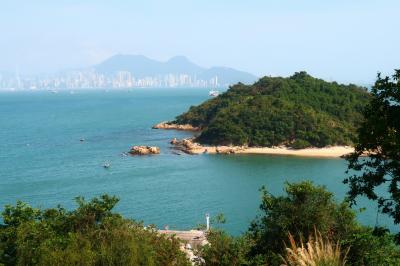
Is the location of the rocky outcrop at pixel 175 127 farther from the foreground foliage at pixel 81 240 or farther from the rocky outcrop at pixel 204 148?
the foreground foliage at pixel 81 240

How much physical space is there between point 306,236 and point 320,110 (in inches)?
1925

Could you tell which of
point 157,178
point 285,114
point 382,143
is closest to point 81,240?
point 382,143

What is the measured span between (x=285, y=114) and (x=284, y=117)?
107cm

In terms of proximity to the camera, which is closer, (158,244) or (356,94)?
(158,244)

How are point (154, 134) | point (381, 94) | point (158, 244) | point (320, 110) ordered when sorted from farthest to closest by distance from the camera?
1. point (154, 134)
2. point (320, 110)
3. point (158, 244)
4. point (381, 94)

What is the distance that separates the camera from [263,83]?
73.7m

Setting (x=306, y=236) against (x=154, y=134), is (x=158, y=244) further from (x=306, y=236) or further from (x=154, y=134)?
(x=154, y=134)

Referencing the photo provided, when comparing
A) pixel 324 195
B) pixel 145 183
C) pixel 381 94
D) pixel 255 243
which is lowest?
pixel 145 183

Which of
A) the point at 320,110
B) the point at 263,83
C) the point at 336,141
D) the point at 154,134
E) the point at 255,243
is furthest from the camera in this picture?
the point at 263,83

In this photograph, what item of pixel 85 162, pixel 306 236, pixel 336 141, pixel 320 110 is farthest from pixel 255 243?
pixel 320 110

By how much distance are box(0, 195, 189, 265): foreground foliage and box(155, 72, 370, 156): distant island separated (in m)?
34.1

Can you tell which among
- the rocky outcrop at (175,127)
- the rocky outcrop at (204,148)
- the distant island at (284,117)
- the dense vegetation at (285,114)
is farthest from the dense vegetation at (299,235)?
the rocky outcrop at (175,127)

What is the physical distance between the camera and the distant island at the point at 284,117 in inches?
2037

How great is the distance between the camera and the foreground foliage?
10656mm
